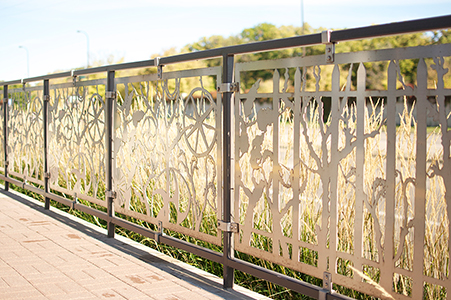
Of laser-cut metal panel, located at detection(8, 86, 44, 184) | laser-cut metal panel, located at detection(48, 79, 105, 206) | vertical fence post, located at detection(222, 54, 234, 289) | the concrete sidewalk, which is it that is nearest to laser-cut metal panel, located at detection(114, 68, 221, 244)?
vertical fence post, located at detection(222, 54, 234, 289)

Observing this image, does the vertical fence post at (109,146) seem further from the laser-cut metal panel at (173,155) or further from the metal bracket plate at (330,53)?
the metal bracket plate at (330,53)

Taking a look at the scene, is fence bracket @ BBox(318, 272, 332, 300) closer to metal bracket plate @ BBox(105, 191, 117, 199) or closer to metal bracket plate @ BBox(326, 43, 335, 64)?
metal bracket plate @ BBox(326, 43, 335, 64)

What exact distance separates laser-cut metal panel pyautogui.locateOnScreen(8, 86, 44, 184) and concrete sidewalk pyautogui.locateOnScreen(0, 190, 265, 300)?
2129mm

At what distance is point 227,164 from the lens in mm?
3879

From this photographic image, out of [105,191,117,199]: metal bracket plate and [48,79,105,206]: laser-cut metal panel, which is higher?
[48,79,105,206]: laser-cut metal panel

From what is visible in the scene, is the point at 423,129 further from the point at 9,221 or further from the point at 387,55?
the point at 9,221

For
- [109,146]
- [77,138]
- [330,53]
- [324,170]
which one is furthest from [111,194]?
[330,53]

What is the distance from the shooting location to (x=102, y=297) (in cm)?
361

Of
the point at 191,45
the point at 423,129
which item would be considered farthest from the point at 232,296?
the point at 191,45

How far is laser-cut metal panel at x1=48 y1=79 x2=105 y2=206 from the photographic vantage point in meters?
6.02

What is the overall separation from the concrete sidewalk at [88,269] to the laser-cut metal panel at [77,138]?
0.66 meters

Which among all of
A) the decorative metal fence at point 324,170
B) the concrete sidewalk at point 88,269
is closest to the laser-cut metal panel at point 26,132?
the concrete sidewalk at point 88,269

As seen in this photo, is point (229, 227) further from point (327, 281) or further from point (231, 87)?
point (231, 87)

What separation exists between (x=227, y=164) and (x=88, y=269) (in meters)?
1.60
